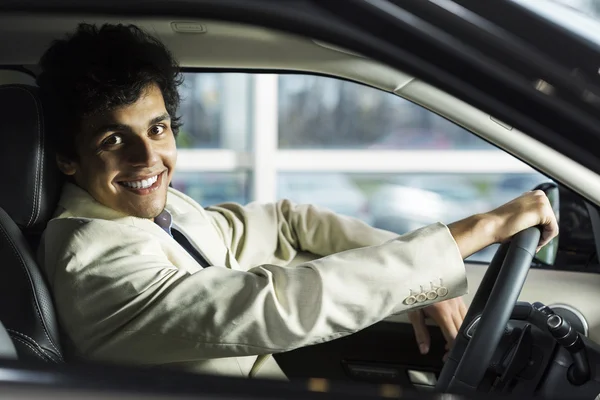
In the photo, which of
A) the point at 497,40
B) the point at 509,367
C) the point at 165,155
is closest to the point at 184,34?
the point at 165,155

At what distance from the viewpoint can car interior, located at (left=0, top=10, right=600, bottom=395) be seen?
4.30 feet

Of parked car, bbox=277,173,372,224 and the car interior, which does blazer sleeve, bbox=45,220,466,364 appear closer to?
the car interior

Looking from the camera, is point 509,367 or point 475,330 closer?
point 475,330

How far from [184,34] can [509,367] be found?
937 mm

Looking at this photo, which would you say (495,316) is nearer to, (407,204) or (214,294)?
(214,294)

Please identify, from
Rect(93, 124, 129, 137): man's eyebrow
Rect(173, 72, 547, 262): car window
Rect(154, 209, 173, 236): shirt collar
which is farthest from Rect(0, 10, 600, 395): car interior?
Rect(173, 72, 547, 262): car window

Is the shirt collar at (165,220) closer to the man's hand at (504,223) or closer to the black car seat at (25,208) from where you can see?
the black car seat at (25,208)

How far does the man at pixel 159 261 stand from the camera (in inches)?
51.4

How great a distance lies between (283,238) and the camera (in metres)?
2.12

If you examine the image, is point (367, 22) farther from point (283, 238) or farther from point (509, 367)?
point (283, 238)

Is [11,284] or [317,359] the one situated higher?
[11,284]

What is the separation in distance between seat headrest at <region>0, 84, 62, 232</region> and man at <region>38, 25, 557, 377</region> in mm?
34

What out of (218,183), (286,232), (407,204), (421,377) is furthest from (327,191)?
(421,377)

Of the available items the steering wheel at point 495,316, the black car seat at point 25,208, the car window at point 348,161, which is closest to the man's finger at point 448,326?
the steering wheel at point 495,316
